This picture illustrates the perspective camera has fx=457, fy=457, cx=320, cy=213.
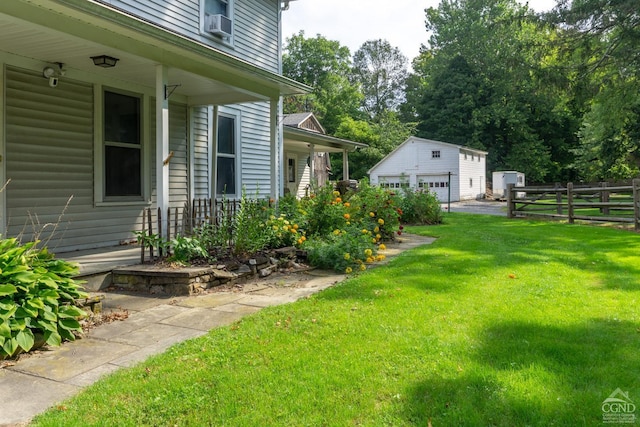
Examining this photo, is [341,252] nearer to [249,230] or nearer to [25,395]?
[249,230]

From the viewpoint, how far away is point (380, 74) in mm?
56812

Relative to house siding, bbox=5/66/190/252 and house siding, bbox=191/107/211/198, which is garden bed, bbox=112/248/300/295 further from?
house siding, bbox=191/107/211/198

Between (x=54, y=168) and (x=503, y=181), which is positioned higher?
(x=503, y=181)

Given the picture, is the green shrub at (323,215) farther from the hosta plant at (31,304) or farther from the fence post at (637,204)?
the fence post at (637,204)

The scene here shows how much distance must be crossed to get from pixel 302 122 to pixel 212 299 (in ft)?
62.8

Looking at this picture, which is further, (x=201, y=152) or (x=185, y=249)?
(x=201, y=152)

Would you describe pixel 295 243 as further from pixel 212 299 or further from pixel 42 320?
pixel 42 320

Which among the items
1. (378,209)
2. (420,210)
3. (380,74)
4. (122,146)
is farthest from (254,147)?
(380,74)

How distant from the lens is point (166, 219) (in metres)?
5.70

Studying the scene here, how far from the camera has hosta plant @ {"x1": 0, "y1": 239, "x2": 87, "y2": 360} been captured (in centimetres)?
319

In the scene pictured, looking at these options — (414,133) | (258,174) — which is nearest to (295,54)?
(414,133)

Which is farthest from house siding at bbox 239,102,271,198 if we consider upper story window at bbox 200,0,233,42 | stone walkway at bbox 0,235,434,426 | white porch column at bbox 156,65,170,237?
stone walkway at bbox 0,235,434,426

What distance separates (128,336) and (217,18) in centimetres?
732

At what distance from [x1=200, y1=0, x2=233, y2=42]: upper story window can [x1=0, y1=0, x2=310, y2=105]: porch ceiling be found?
76.3 inches
